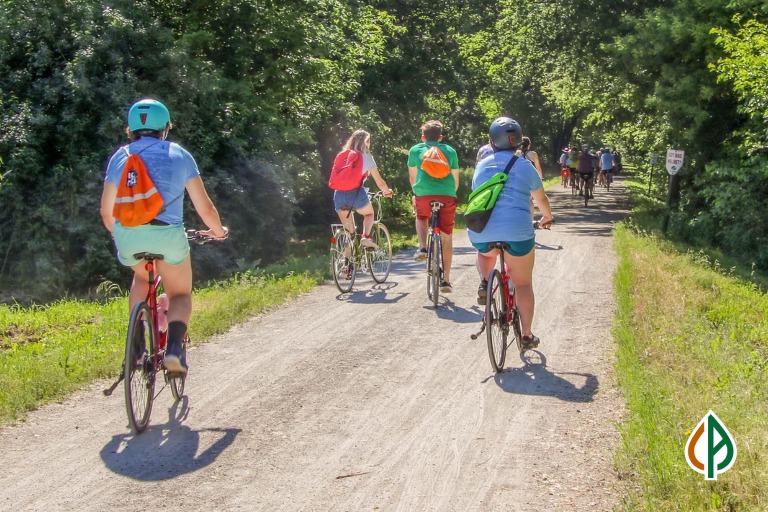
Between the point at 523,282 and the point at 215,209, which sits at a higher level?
the point at 215,209

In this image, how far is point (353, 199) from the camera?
11.4m

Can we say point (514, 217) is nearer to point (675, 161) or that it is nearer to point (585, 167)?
point (675, 161)

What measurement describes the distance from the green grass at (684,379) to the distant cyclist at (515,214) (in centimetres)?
95

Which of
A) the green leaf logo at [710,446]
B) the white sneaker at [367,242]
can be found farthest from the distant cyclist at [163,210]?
the white sneaker at [367,242]

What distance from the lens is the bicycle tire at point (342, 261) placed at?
11.5m

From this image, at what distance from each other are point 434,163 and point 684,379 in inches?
165

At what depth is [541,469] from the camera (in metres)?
5.18

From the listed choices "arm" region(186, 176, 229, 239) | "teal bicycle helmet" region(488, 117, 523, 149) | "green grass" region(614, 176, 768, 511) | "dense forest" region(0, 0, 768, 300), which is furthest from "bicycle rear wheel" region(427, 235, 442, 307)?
"dense forest" region(0, 0, 768, 300)

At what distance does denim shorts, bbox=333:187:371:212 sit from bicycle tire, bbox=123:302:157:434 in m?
5.62

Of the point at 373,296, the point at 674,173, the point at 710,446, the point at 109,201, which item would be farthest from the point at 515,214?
the point at 674,173

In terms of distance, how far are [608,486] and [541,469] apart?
1.37ft

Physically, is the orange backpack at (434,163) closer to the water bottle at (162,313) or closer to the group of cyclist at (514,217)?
the group of cyclist at (514,217)

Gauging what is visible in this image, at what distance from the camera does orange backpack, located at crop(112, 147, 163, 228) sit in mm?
5668

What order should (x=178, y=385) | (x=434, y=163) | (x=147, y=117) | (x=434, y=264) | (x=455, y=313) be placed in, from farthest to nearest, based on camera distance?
(x=434, y=264)
(x=434, y=163)
(x=455, y=313)
(x=178, y=385)
(x=147, y=117)
